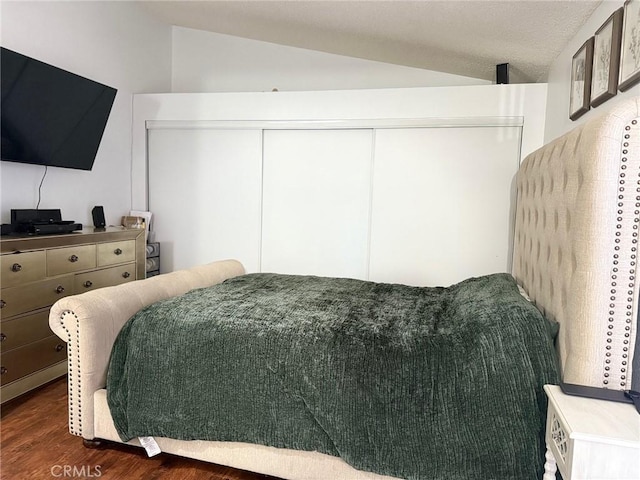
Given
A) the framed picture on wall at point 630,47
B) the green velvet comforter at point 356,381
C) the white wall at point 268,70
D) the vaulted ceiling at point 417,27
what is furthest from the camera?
the white wall at point 268,70

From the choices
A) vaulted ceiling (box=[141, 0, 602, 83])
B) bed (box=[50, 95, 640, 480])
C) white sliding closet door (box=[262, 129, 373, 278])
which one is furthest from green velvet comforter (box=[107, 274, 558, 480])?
white sliding closet door (box=[262, 129, 373, 278])

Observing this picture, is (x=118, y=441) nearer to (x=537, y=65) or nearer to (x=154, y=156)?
(x=154, y=156)

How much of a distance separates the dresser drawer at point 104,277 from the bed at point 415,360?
0.96 meters

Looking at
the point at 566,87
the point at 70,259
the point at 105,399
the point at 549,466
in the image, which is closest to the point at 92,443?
the point at 105,399

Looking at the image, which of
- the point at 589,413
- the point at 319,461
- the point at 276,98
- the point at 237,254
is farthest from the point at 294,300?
the point at 276,98

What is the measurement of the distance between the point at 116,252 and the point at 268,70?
2285 millimetres

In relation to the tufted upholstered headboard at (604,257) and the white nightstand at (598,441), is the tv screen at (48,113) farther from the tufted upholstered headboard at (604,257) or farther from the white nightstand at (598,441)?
the white nightstand at (598,441)

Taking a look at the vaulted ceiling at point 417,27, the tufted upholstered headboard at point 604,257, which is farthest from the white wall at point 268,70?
the tufted upholstered headboard at point 604,257

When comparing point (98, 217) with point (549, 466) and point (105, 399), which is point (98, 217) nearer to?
point (105, 399)

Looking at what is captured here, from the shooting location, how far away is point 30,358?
244 cm

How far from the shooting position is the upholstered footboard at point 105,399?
1.65m

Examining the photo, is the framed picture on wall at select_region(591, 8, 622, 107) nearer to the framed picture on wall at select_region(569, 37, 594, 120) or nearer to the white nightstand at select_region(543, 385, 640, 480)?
the framed picture on wall at select_region(569, 37, 594, 120)

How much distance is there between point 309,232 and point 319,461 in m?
2.26

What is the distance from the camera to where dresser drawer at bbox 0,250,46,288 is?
7.30 feet
